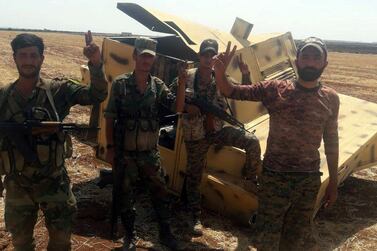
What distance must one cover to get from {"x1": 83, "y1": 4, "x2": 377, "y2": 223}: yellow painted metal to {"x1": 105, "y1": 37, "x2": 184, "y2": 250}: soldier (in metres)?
0.96

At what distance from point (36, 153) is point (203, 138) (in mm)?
2228

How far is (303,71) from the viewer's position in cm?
349

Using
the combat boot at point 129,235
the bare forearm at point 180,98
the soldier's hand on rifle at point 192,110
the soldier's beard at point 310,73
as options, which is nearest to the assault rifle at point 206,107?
the soldier's hand on rifle at point 192,110

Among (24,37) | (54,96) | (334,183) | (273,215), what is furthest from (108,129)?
(334,183)

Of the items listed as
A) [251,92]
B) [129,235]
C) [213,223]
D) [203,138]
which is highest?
[251,92]

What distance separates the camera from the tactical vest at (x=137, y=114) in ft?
14.3

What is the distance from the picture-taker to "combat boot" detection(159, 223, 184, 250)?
15.7ft

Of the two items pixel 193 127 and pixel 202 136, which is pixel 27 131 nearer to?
pixel 193 127

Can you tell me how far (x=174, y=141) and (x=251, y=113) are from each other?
120cm

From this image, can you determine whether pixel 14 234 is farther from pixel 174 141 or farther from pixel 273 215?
pixel 174 141

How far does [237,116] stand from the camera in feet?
19.4

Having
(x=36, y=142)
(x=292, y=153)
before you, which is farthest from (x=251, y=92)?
(x=36, y=142)

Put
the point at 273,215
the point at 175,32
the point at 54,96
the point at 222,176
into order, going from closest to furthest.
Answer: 1. the point at 54,96
2. the point at 273,215
3. the point at 222,176
4. the point at 175,32

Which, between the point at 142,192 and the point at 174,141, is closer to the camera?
the point at 174,141
